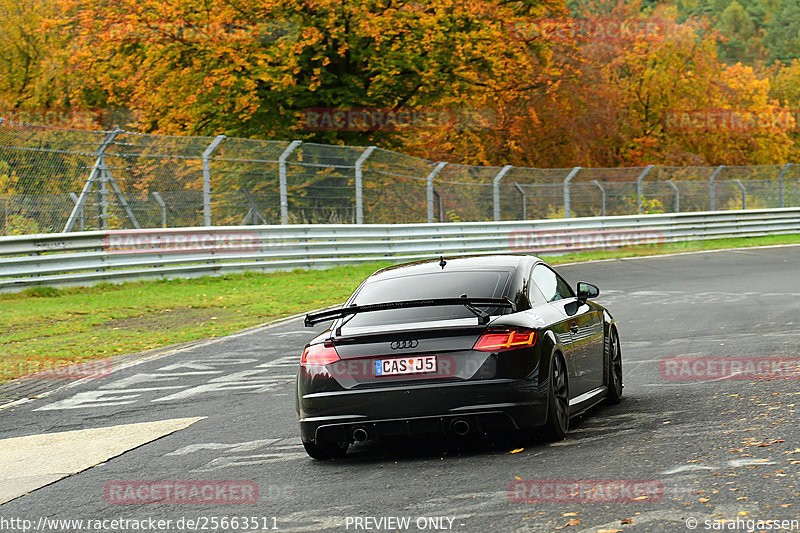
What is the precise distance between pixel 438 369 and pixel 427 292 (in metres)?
0.92

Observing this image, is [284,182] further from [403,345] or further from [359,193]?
[403,345]

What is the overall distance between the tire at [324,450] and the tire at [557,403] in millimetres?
1376

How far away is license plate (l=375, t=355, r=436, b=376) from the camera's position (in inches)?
277

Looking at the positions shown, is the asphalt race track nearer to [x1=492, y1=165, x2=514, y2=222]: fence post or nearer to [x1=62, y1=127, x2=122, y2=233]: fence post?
[x1=62, y1=127, x2=122, y2=233]: fence post

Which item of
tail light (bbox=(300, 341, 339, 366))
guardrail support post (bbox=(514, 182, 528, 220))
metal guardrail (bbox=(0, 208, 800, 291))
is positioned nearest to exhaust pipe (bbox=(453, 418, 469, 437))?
tail light (bbox=(300, 341, 339, 366))

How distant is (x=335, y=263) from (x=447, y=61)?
34.6ft

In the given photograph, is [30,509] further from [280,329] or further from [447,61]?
[447,61]

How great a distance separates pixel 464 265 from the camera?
8305mm

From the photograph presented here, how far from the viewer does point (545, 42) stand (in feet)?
121

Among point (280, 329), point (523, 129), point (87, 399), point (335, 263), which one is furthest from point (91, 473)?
point (523, 129)

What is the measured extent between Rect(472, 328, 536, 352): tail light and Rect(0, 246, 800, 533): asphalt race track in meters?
0.69

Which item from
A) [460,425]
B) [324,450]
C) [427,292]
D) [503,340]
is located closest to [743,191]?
[427,292]

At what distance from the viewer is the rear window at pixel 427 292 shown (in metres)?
7.36

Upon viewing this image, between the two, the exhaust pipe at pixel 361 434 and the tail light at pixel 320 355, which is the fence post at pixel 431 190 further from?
the exhaust pipe at pixel 361 434
